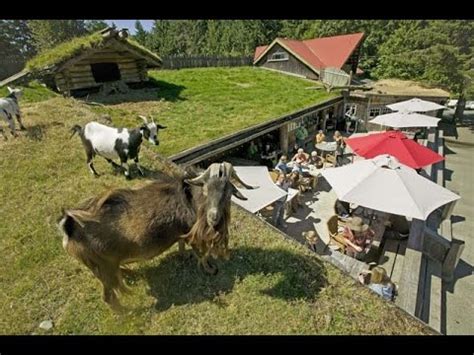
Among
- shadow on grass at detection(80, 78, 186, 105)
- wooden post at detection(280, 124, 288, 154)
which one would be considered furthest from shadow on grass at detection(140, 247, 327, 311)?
shadow on grass at detection(80, 78, 186, 105)

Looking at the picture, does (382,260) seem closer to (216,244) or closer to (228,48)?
(216,244)

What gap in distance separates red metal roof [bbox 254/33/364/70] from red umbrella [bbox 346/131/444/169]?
15.0m

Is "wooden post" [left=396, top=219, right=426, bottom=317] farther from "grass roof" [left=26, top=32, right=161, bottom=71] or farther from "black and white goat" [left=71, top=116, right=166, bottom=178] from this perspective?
"grass roof" [left=26, top=32, right=161, bottom=71]

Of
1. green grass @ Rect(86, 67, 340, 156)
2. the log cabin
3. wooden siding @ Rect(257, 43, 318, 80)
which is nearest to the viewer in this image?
green grass @ Rect(86, 67, 340, 156)

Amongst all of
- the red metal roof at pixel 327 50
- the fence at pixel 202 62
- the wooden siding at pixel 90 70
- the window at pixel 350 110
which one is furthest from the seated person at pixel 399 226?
the fence at pixel 202 62

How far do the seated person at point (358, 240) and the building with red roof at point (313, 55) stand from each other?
17551 mm

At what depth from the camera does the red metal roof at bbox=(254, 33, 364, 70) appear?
21.6 metres

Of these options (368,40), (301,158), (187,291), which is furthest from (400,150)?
(368,40)

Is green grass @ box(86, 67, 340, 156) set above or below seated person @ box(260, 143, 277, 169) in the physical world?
above

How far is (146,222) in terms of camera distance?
339 centimetres

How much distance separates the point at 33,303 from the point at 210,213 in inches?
109

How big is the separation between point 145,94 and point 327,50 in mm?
16786
